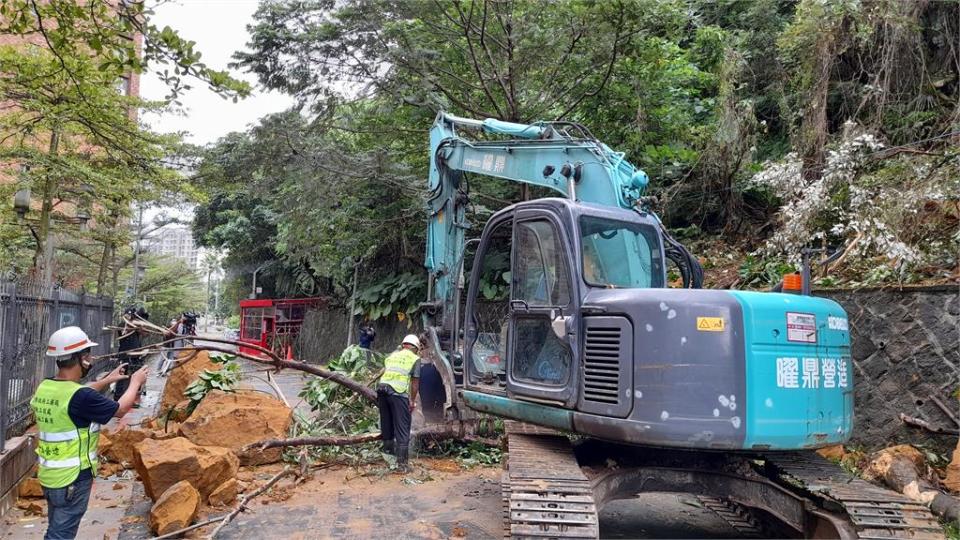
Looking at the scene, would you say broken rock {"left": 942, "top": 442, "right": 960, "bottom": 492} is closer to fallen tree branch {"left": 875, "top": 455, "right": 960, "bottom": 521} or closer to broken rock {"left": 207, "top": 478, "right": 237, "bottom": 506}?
fallen tree branch {"left": 875, "top": 455, "right": 960, "bottom": 521}

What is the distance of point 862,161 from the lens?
8875mm

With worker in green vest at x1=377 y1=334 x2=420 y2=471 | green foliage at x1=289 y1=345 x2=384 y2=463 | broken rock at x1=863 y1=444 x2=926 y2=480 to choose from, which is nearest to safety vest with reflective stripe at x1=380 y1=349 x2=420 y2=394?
worker in green vest at x1=377 y1=334 x2=420 y2=471

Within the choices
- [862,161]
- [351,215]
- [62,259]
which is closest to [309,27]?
[351,215]

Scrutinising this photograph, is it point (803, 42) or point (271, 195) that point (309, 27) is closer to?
point (271, 195)

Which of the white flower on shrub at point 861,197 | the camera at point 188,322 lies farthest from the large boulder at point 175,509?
the camera at point 188,322

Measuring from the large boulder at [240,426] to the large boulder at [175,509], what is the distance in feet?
5.67

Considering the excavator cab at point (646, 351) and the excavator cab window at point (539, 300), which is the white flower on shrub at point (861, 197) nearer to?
the excavator cab at point (646, 351)

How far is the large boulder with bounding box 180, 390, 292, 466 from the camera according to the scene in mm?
7879

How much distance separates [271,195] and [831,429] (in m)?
13.9

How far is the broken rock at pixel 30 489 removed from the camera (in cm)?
648

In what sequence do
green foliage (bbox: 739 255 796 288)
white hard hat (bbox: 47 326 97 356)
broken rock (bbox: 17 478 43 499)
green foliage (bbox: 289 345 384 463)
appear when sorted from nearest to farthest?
1. white hard hat (bbox: 47 326 97 356)
2. broken rock (bbox: 17 478 43 499)
3. green foliage (bbox: 289 345 384 463)
4. green foliage (bbox: 739 255 796 288)

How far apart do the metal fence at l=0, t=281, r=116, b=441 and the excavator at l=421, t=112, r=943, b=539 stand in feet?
14.1

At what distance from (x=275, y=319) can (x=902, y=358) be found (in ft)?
75.7

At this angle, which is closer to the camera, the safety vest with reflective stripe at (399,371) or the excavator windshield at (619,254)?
the excavator windshield at (619,254)
